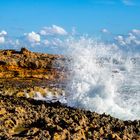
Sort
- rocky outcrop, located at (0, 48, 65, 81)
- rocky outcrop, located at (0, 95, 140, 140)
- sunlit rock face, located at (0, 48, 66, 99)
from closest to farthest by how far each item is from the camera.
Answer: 1. rocky outcrop, located at (0, 95, 140, 140)
2. sunlit rock face, located at (0, 48, 66, 99)
3. rocky outcrop, located at (0, 48, 65, 81)

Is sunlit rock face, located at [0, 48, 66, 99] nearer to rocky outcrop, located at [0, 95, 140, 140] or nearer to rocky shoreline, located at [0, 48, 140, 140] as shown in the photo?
rocky shoreline, located at [0, 48, 140, 140]

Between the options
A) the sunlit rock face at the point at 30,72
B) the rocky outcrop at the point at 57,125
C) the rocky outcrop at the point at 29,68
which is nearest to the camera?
the rocky outcrop at the point at 57,125

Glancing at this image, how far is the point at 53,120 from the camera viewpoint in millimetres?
26250

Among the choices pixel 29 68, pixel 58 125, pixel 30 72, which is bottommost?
pixel 58 125

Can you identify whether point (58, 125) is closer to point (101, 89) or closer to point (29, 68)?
point (101, 89)

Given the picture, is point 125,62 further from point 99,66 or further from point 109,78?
point 109,78

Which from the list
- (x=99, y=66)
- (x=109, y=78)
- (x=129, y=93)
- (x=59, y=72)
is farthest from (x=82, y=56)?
(x=59, y=72)

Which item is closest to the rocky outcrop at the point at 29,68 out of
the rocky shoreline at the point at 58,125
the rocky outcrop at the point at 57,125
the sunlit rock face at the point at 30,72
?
the sunlit rock face at the point at 30,72

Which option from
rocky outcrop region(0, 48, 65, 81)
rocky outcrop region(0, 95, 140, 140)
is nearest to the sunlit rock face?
rocky outcrop region(0, 48, 65, 81)

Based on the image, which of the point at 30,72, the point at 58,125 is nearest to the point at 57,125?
the point at 58,125

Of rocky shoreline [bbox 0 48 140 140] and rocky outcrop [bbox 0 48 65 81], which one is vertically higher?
rocky outcrop [bbox 0 48 65 81]

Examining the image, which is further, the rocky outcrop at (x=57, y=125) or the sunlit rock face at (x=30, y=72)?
the sunlit rock face at (x=30, y=72)

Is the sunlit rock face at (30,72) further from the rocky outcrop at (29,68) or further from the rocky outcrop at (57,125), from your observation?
the rocky outcrop at (57,125)

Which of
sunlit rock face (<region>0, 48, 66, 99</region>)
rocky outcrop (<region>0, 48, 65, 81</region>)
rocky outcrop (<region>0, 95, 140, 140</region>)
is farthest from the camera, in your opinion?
rocky outcrop (<region>0, 48, 65, 81</region>)
